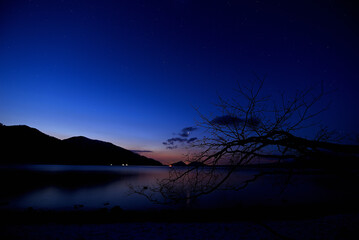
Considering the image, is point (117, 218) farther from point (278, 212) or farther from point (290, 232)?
point (278, 212)

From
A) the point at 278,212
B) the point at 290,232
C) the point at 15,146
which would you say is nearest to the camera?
the point at 290,232

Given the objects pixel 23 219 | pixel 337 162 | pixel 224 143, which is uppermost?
pixel 224 143

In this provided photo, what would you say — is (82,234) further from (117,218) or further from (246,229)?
(246,229)

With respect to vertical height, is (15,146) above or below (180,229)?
above

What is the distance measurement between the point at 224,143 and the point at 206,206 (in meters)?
19.3

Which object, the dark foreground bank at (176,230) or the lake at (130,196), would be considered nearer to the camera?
the dark foreground bank at (176,230)

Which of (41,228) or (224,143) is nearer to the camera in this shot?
(224,143)

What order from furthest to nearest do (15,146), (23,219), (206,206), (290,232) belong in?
(15,146) < (206,206) < (23,219) < (290,232)

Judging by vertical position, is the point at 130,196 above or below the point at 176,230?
below

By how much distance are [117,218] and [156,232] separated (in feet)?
17.9

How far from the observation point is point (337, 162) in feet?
7.75

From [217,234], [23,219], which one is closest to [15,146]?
[23,219]

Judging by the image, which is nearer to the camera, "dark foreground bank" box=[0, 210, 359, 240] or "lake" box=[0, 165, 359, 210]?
"dark foreground bank" box=[0, 210, 359, 240]

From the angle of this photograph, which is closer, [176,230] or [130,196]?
[176,230]
